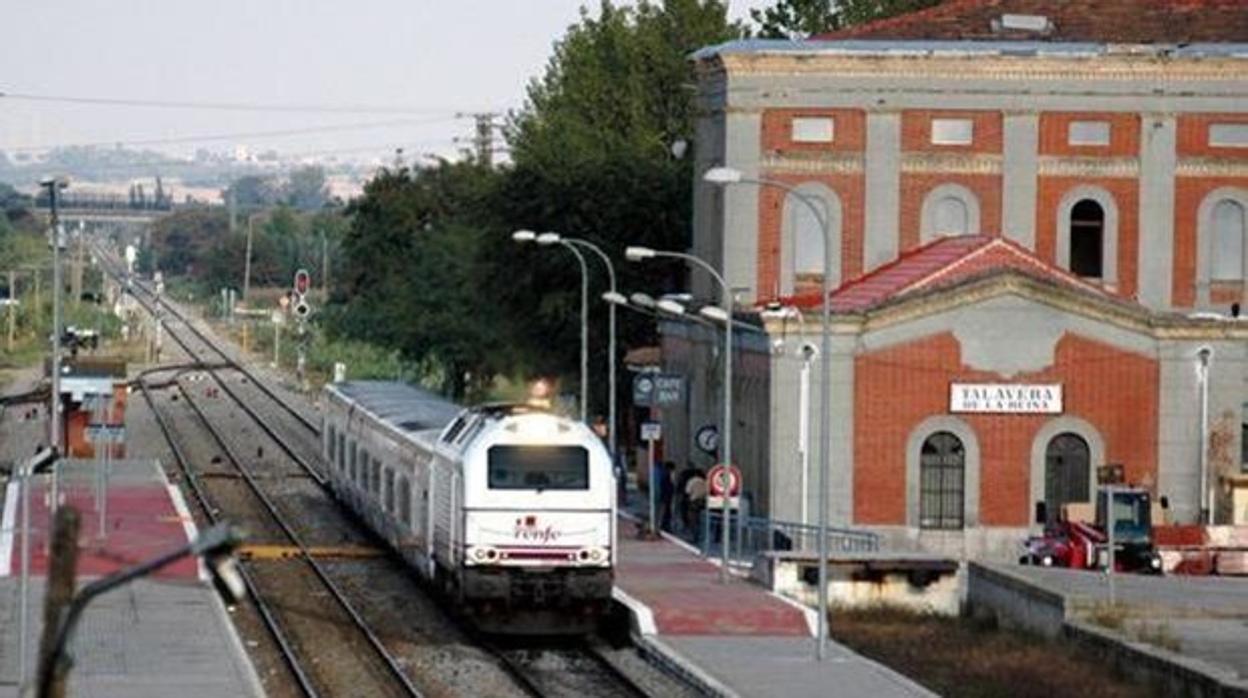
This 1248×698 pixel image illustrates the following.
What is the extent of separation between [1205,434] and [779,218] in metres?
13.3

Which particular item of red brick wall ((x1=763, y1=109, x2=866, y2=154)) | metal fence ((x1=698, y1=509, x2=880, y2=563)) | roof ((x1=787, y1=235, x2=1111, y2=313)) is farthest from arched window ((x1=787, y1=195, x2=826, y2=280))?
metal fence ((x1=698, y1=509, x2=880, y2=563))

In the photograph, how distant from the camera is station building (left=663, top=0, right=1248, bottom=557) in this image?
60.6m

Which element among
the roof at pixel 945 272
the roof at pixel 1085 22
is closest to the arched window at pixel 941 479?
the roof at pixel 945 272

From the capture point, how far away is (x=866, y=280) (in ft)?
221

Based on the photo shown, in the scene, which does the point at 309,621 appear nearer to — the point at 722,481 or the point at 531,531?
the point at 531,531

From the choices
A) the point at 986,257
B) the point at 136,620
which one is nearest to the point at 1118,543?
the point at 986,257

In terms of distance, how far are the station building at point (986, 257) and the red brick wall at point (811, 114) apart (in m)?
0.05

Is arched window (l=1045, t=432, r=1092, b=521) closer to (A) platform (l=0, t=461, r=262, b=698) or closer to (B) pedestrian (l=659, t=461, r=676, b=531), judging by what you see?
(B) pedestrian (l=659, t=461, r=676, b=531)

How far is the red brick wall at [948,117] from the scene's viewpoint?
233 feet

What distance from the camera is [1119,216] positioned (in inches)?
2835

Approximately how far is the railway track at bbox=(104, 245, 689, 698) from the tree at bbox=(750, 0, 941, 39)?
2114 centimetres

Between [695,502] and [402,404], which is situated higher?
[402,404]

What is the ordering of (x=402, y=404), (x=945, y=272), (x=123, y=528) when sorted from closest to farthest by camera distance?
1. (x=123, y=528)
2. (x=402, y=404)
3. (x=945, y=272)

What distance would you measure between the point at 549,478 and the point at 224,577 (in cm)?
2445
